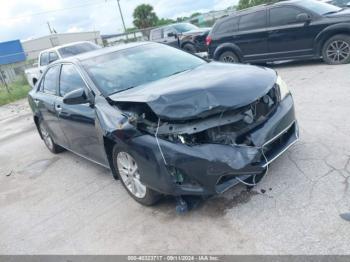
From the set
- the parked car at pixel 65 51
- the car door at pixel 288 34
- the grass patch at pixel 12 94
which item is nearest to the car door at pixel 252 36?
the car door at pixel 288 34

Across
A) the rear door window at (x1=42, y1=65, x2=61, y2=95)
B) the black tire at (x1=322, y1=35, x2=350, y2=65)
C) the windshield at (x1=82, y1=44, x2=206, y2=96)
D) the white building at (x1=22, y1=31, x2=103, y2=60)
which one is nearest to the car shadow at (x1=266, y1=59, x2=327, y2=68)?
the black tire at (x1=322, y1=35, x2=350, y2=65)

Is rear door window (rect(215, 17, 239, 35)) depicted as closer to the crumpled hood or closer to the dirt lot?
the dirt lot

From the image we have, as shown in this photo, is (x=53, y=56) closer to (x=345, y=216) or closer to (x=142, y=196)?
(x=142, y=196)

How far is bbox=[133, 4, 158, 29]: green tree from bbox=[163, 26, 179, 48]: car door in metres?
25.4

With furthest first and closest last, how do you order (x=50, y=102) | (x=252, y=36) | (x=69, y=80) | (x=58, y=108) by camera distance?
(x=252, y=36)
(x=50, y=102)
(x=58, y=108)
(x=69, y=80)

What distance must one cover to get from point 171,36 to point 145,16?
86.8ft

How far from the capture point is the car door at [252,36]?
9.59m

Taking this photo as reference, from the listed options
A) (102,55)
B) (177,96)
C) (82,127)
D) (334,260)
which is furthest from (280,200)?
(102,55)

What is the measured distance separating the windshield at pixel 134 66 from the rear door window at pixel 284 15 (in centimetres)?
486

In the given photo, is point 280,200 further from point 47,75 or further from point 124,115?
point 47,75

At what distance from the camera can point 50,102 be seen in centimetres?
564

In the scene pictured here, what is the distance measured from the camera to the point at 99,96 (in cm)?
418

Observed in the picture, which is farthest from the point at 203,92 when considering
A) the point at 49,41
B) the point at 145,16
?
the point at 49,41

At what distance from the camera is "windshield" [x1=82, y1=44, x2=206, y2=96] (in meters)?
4.38
